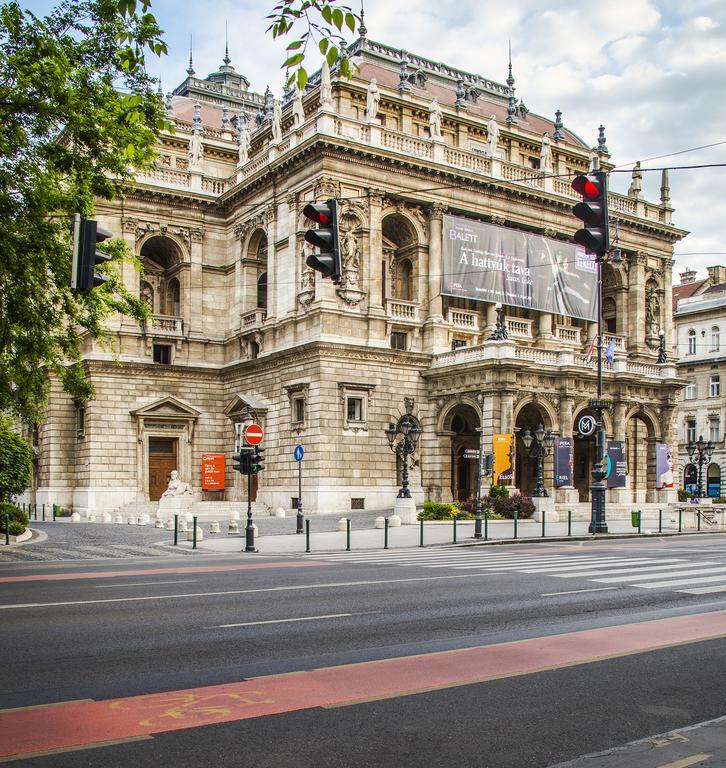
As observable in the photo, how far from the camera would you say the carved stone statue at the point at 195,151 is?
54.4 m

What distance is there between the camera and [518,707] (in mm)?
7609

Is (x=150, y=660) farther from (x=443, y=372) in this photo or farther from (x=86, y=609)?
(x=443, y=372)

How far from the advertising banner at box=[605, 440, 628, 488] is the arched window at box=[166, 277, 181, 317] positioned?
26.3 metres

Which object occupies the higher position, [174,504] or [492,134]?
[492,134]

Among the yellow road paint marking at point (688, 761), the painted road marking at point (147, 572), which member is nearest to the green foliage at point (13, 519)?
the painted road marking at point (147, 572)

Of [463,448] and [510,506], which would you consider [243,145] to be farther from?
[510,506]

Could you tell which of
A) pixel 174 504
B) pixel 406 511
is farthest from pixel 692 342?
pixel 174 504

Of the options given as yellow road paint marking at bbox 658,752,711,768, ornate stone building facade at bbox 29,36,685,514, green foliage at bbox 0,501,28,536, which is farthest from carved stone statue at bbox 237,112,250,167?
yellow road paint marking at bbox 658,752,711,768

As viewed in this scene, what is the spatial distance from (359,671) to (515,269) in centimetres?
4436

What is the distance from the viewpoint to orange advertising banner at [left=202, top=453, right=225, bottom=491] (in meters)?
50.3

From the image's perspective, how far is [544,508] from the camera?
40.6m

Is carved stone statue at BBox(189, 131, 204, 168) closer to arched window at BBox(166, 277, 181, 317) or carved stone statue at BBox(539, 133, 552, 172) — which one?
arched window at BBox(166, 277, 181, 317)

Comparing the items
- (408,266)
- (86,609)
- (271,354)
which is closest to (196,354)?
(271,354)

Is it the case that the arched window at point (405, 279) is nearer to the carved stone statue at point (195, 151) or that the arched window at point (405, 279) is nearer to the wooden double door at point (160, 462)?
the carved stone statue at point (195, 151)
